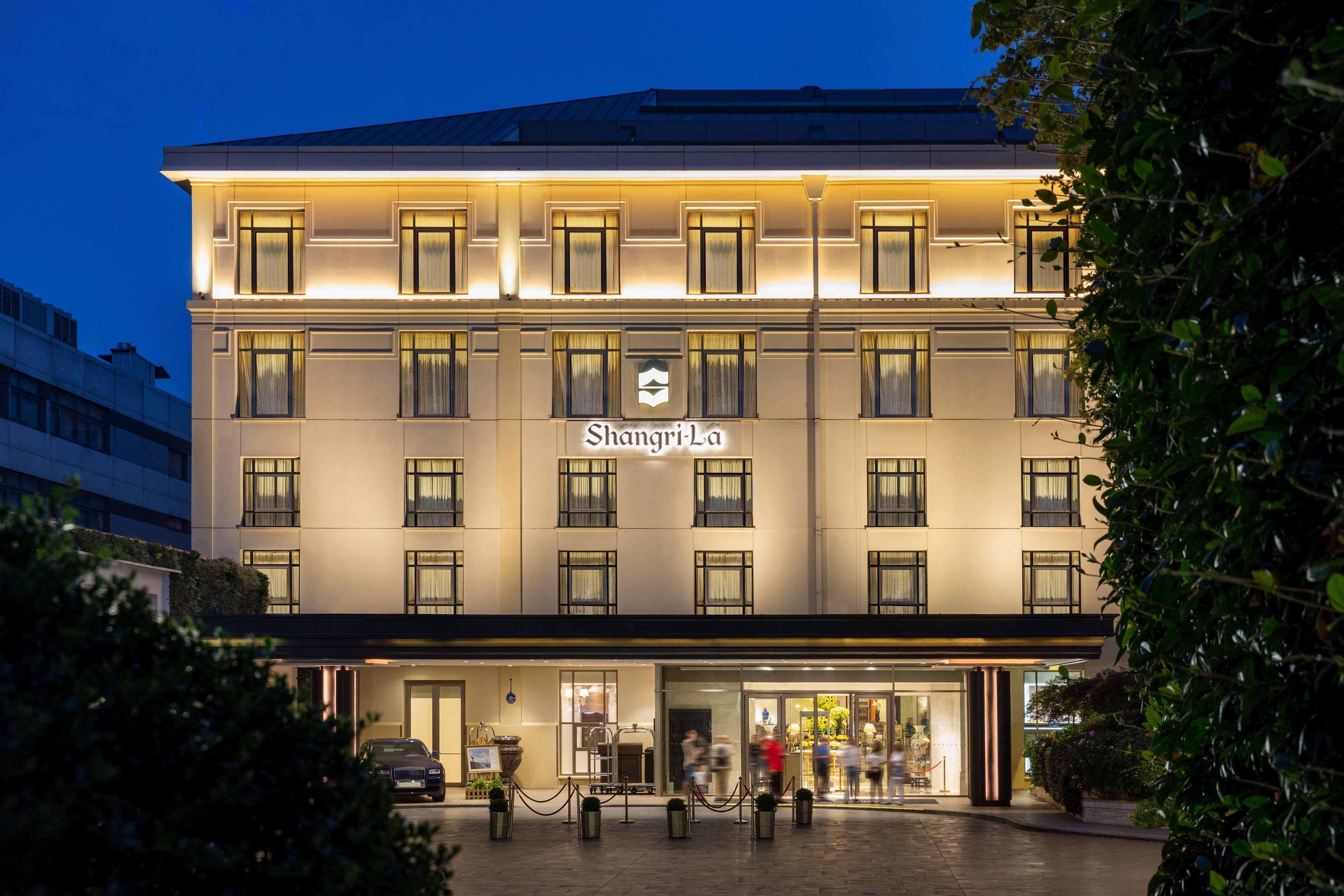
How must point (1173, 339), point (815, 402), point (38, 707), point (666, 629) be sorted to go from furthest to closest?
point (815, 402) → point (666, 629) → point (1173, 339) → point (38, 707)

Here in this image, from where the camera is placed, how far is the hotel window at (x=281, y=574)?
40938mm

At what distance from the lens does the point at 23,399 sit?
62.7 m

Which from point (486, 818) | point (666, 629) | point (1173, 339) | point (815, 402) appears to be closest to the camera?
point (1173, 339)

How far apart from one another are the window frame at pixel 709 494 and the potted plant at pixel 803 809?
477 inches

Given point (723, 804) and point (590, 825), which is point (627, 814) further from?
point (723, 804)

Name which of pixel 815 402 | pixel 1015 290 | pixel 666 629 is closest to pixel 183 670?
pixel 666 629

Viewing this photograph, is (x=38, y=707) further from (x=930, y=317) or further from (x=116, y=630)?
(x=930, y=317)

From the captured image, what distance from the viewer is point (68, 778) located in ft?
14.6

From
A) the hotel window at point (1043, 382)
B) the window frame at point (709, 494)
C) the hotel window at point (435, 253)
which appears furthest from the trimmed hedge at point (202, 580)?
the hotel window at point (1043, 382)

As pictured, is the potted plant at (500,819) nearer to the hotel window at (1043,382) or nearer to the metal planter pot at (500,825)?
the metal planter pot at (500,825)

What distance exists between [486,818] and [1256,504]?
2897cm

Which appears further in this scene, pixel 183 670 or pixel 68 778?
pixel 183 670

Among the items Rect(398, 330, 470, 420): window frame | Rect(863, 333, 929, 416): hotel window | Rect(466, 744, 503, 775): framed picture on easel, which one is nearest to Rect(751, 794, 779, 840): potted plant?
Rect(466, 744, 503, 775): framed picture on easel

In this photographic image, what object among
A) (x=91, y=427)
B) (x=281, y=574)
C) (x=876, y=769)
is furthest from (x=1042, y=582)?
(x=91, y=427)
